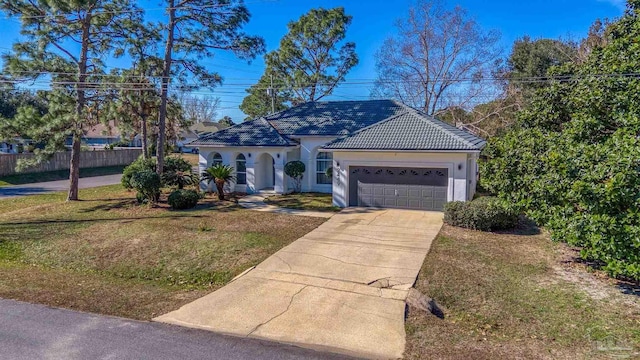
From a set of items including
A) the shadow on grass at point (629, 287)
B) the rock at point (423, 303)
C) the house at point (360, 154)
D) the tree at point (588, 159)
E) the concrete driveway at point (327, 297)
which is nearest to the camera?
the concrete driveway at point (327, 297)

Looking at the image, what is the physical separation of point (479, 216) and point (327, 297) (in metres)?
7.48

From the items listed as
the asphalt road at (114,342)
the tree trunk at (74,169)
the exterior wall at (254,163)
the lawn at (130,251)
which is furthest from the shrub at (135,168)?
the asphalt road at (114,342)

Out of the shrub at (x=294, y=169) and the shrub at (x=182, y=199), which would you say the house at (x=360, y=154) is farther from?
the shrub at (x=182, y=199)

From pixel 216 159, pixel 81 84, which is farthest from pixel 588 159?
pixel 81 84

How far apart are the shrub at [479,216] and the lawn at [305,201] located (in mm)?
5120

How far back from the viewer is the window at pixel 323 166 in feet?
70.2

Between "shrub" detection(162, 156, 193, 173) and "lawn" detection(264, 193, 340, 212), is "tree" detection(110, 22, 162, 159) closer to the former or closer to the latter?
"shrub" detection(162, 156, 193, 173)

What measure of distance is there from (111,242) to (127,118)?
8.36 meters

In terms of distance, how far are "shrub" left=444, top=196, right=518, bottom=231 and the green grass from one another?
28.9 m

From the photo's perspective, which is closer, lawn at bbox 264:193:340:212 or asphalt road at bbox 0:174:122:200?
lawn at bbox 264:193:340:212

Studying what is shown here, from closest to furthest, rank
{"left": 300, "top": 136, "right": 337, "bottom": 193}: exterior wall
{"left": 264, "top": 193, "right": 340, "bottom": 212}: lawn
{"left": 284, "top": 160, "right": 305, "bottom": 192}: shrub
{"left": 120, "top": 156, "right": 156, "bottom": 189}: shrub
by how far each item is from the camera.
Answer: {"left": 264, "top": 193, "right": 340, "bottom": 212}: lawn → {"left": 120, "top": 156, "right": 156, "bottom": 189}: shrub → {"left": 284, "top": 160, "right": 305, "bottom": 192}: shrub → {"left": 300, "top": 136, "right": 337, "bottom": 193}: exterior wall

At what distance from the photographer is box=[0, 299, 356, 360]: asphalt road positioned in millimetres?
5656

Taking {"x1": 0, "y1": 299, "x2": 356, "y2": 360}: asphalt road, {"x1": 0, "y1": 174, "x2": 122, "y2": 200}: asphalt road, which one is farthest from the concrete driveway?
{"x1": 0, "y1": 174, "x2": 122, "y2": 200}: asphalt road

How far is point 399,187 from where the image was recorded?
55.6 ft
